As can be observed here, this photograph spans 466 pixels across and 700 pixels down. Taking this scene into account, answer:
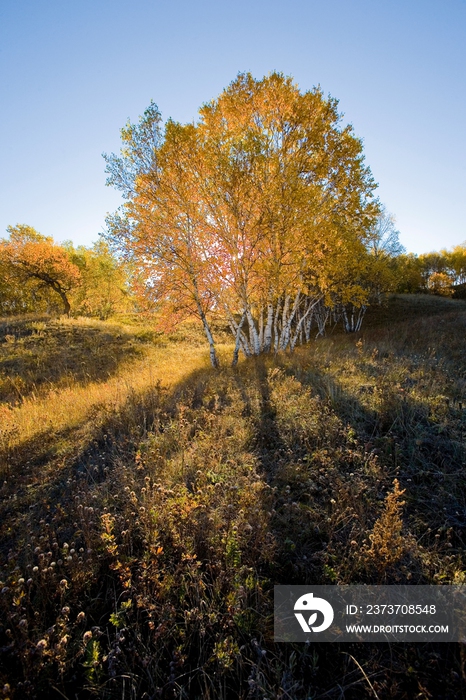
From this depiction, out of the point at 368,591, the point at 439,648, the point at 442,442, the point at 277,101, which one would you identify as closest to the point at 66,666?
the point at 368,591

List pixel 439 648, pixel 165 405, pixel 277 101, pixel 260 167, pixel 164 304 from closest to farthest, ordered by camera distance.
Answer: pixel 439 648
pixel 165 405
pixel 260 167
pixel 277 101
pixel 164 304

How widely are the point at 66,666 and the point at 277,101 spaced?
597 inches

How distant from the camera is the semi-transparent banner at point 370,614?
239cm

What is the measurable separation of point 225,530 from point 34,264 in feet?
105

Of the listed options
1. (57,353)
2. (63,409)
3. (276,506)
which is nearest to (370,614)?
(276,506)

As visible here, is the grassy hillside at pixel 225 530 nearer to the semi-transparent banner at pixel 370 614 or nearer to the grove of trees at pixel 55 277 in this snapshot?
the semi-transparent banner at pixel 370 614

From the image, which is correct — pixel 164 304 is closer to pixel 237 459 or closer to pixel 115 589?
pixel 237 459

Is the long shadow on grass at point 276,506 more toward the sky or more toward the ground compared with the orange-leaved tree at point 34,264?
more toward the ground

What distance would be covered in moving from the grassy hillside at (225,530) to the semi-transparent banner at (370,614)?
0.08 meters

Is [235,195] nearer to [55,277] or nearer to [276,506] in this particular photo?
[276,506]

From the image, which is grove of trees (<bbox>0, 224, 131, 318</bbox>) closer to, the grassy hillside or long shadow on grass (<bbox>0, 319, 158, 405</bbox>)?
long shadow on grass (<bbox>0, 319, 158, 405</bbox>)

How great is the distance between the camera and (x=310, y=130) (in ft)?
38.0

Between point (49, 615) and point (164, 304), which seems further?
point (164, 304)

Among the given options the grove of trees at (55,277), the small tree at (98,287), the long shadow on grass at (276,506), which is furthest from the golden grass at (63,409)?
the small tree at (98,287)
